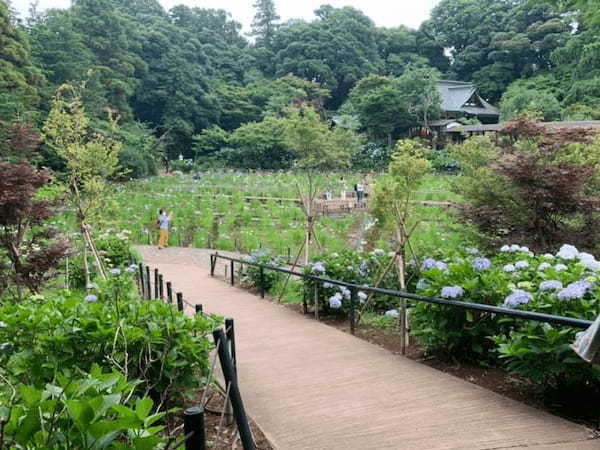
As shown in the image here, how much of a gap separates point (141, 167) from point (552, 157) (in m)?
23.6

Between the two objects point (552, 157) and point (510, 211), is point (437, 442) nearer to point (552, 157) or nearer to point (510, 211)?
point (510, 211)

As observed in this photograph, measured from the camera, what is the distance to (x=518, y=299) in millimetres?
3254

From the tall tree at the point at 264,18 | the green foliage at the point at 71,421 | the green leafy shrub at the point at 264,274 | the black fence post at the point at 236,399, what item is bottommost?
the green leafy shrub at the point at 264,274

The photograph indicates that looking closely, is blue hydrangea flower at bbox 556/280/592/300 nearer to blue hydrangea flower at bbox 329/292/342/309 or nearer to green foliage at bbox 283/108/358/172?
blue hydrangea flower at bbox 329/292/342/309

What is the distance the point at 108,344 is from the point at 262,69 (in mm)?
50189

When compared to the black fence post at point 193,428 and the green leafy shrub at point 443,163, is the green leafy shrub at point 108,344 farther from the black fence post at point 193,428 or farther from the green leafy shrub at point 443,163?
the green leafy shrub at point 443,163

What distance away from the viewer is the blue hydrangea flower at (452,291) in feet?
12.3

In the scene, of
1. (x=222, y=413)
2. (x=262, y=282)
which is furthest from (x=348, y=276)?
(x=222, y=413)

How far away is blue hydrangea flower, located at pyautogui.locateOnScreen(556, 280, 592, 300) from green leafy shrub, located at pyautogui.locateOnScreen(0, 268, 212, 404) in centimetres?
231

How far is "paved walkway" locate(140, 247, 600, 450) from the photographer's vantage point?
2.72 meters

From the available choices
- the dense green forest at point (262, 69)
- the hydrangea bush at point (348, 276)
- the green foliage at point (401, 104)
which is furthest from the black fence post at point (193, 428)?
the green foliage at point (401, 104)

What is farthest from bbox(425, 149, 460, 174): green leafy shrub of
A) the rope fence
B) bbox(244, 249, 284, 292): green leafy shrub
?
the rope fence

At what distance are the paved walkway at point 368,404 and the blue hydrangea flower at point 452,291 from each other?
638mm

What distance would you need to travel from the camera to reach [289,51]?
48125mm
